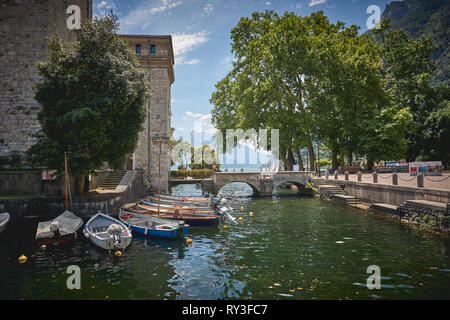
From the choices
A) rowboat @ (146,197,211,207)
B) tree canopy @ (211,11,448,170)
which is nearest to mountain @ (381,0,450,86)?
tree canopy @ (211,11,448,170)

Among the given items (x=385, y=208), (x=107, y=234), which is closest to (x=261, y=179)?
(x=385, y=208)

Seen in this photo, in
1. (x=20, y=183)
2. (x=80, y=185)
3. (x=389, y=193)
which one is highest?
(x=20, y=183)

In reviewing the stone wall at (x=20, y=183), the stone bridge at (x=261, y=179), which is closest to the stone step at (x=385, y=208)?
the stone bridge at (x=261, y=179)

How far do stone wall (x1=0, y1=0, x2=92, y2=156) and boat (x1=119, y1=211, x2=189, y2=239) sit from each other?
1460cm

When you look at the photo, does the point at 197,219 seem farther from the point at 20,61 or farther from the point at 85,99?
the point at 20,61

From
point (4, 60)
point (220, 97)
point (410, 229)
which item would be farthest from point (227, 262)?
point (220, 97)

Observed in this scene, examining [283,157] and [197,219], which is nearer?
[197,219]

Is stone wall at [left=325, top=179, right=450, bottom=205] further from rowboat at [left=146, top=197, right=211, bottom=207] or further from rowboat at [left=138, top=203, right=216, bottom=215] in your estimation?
rowboat at [left=146, top=197, right=211, bottom=207]

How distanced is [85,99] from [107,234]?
1032 centimetres

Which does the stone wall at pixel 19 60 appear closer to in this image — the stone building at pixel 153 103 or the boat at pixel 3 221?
Result: the stone building at pixel 153 103

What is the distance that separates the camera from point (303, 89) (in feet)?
110

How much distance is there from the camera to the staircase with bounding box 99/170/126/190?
2503 cm

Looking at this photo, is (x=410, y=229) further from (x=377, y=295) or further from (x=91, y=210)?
(x=91, y=210)

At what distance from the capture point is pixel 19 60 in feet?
77.4
